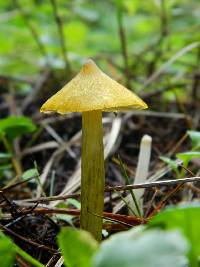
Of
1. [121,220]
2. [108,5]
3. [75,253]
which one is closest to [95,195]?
[121,220]

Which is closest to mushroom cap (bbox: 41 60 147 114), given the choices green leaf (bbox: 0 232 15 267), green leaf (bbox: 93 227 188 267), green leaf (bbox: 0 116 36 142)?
green leaf (bbox: 0 232 15 267)

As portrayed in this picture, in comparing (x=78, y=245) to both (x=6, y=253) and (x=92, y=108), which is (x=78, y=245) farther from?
(x=92, y=108)

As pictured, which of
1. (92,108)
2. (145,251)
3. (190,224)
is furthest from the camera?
(92,108)

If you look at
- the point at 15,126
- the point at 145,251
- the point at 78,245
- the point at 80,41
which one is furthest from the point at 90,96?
the point at 80,41

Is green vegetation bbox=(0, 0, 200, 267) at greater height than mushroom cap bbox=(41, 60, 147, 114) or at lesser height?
lesser

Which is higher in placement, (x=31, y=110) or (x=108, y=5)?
(x=108, y=5)

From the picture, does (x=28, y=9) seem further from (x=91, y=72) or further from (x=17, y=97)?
(x=91, y=72)

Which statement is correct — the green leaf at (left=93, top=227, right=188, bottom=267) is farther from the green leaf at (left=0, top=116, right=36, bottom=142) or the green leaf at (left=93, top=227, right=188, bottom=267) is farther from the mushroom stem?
the green leaf at (left=0, top=116, right=36, bottom=142)
